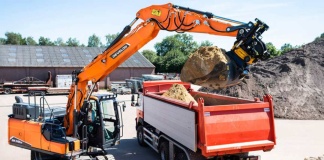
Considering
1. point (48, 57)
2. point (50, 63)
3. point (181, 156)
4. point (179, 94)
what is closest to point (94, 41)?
point (48, 57)

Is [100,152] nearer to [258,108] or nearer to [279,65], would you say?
[258,108]

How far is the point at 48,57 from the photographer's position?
37250 mm

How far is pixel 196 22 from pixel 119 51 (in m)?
1.98

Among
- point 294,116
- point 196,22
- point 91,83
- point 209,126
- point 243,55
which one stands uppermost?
point 196,22

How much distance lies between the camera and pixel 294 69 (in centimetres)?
2014

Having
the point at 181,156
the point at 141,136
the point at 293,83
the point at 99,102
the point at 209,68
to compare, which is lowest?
the point at 141,136

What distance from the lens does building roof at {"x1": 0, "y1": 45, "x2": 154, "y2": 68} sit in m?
35.1

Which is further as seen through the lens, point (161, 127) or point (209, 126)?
point (161, 127)

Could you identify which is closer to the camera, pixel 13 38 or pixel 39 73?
pixel 39 73

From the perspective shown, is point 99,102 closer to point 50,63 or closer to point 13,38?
point 50,63

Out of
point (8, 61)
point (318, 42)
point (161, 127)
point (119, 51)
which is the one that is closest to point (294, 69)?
point (318, 42)

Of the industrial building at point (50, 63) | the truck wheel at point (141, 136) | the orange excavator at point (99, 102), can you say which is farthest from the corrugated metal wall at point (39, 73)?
the orange excavator at point (99, 102)

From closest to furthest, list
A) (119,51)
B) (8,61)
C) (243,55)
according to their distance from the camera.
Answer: (243,55) → (119,51) → (8,61)

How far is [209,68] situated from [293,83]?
14314 millimetres
